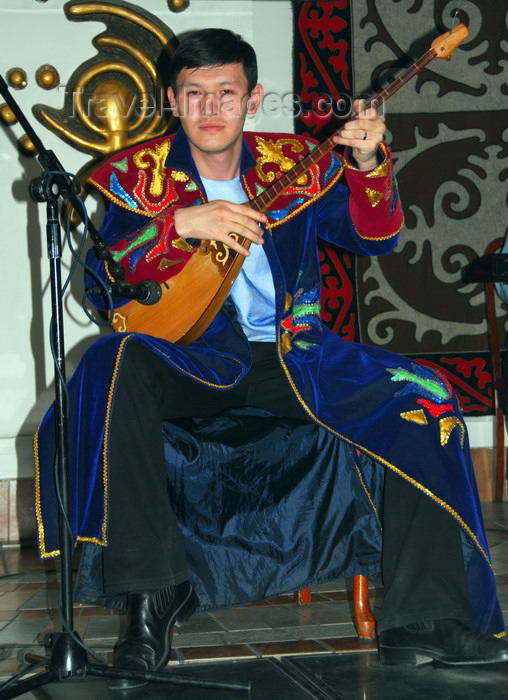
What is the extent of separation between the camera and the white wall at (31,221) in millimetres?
3055

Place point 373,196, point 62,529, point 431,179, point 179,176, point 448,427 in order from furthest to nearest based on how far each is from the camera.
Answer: point 431,179 → point 179,176 → point 373,196 → point 448,427 → point 62,529

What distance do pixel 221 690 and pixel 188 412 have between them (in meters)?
0.60

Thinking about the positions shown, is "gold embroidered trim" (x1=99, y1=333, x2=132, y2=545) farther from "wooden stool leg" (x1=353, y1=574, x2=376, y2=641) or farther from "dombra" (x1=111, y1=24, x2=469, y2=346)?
"wooden stool leg" (x1=353, y1=574, x2=376, y2=641)

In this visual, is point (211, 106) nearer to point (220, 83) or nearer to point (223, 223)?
point (220, 83)

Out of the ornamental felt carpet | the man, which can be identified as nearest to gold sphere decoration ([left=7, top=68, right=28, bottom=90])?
the ornamental felt carpet

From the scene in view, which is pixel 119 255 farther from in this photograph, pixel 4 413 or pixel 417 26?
pixel 417 26

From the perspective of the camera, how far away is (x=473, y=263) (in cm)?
338

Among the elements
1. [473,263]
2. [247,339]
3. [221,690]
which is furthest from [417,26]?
[221,690]

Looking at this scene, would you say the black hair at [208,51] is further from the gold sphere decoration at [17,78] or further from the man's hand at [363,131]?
the gold sphere decoration at [17,78]

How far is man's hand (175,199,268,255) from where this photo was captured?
1.60 meters

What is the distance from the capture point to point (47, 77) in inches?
120

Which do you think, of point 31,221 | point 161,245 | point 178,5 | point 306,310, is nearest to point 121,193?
point 161,245

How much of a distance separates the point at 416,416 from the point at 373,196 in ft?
1.77

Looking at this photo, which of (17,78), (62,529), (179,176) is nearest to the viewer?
(62,529)
